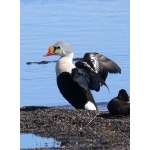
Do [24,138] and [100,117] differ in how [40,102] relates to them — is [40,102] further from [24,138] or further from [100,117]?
[24,138]

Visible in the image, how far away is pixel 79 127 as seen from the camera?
7.79 metres

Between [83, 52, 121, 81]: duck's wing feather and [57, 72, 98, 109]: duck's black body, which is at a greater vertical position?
[83, 52, 121, 81]: duck's wing feather

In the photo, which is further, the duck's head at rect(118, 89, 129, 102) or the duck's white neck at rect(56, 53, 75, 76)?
the duck's white neck at rect(56, 53, 75, 76)

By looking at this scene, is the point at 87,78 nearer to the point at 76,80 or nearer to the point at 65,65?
the point at 76,80

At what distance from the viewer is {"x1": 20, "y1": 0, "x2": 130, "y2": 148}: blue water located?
10.8 m

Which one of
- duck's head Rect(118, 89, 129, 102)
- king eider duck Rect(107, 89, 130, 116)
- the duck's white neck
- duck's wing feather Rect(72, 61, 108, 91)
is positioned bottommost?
king eider duck Rect(107, 89, 130, 116)

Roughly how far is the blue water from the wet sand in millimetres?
1407

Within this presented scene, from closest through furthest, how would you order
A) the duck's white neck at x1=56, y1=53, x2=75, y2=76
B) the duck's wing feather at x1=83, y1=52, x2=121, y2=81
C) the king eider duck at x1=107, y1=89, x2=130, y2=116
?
the king eider duck at x1=107, y1=89, x2=130, y2=116
the duck's white neck at x1=56, y1=53, x2=75, y2=76
the duck's wing feather at x1=83, y1=52, x2=121, y2=81

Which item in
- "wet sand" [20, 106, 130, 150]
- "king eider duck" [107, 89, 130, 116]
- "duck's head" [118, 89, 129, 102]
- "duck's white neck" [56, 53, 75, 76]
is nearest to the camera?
"wet sand" [20, 106, 130, 150]

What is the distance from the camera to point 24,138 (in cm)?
732

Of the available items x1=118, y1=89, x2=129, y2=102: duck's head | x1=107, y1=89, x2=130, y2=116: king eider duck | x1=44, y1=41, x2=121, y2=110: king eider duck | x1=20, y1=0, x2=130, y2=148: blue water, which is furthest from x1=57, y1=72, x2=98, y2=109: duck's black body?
x1=107, y1=89, x2=130, y2=116: king eider duck

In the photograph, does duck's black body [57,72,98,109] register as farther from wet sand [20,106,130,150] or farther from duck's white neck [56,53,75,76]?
wet sand [20,106,130,150]
